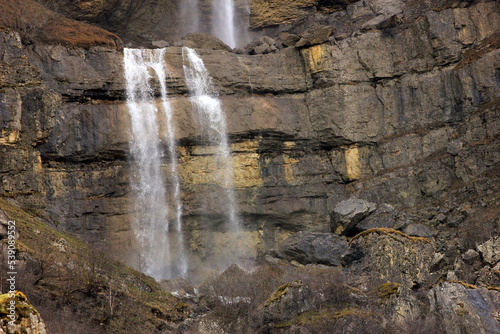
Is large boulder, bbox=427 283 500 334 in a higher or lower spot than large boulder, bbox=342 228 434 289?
lower

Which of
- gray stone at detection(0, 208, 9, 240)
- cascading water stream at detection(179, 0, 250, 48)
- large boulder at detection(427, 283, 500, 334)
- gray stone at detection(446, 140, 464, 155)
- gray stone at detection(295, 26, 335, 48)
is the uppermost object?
cascading water stream at detection(179, 0, 250, 48)

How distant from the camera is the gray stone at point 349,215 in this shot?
87.8 feet

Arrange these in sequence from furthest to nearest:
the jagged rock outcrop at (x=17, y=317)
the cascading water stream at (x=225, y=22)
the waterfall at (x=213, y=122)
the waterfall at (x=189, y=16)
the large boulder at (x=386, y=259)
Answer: the cascading water stream at (x=225, y=22), the waterfall at (x=189, y=16), the waterfall at (x=213, y=122), the large boulder at (x=386, y=259), the jagged rock outcrop at (x=17, y=317)

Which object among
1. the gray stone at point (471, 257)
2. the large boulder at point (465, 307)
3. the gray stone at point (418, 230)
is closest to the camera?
the large boulder at point (465, 307)

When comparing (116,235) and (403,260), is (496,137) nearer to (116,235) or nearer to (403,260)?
(403,260)

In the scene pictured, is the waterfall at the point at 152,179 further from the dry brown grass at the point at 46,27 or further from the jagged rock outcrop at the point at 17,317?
the jagged rock outcrop at the point at 17,317

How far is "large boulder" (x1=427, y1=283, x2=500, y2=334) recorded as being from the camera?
545 inches

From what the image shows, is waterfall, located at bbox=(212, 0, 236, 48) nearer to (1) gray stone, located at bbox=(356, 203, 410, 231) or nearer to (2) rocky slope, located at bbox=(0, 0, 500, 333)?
(2) rocky slope, located at bbox=(0, 0, 500, 333)

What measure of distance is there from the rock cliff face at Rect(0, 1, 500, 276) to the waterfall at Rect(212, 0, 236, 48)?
11.1 m

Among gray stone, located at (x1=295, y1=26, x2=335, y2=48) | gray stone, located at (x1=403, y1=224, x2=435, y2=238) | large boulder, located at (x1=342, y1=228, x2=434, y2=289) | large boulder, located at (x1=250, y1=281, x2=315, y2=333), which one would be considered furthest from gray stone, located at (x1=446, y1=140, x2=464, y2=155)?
large boulder, located at (x1=250, y1=281, x2=315, y2=333)

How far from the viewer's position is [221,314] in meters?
15.6

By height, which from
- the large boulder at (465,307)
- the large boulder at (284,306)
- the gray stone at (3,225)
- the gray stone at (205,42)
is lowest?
the large boulder at (465,307)

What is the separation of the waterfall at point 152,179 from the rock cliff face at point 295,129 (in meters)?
0.54

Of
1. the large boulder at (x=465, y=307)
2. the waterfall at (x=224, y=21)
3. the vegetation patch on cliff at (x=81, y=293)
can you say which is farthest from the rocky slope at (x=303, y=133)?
the waterfall at (x=224, y=21)
